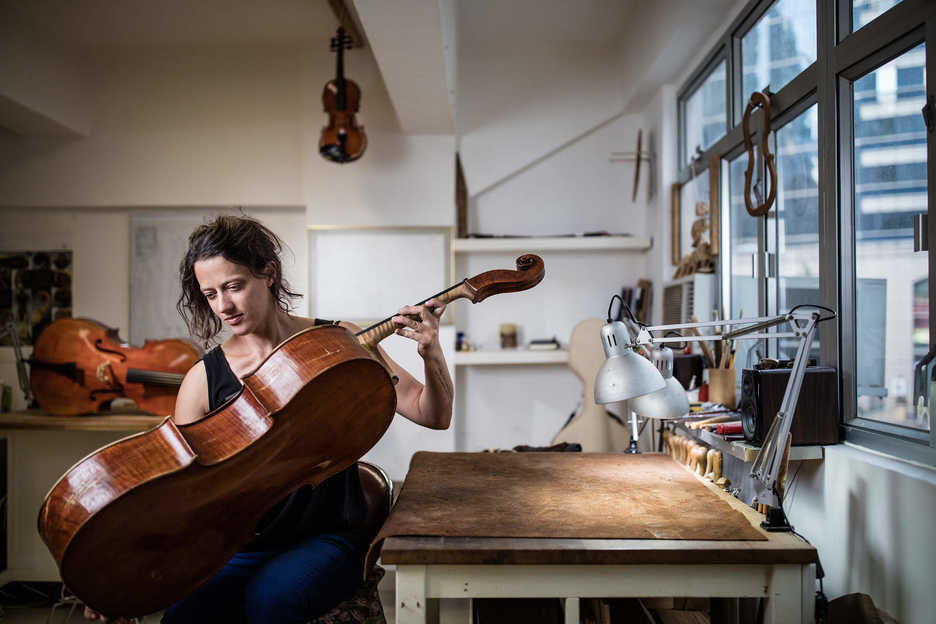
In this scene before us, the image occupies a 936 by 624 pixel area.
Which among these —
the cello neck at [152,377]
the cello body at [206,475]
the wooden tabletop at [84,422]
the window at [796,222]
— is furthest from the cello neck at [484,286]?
the wooden tabletop at [84,422]

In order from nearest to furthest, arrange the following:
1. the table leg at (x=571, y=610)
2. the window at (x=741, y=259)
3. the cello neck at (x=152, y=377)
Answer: the table leg at (x=571, y=610)
the window at (x=741, y=259)
the cello neck at (x=152, y=377)

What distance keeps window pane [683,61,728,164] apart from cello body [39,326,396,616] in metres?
2.55

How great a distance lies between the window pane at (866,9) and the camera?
185 centimetres

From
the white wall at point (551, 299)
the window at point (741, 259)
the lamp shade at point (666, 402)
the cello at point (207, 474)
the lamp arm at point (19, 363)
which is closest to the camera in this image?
the cello at point (207, 474)

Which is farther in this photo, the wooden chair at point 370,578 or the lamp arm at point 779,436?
the wooden chair at point 370,578

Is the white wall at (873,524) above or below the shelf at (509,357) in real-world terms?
below

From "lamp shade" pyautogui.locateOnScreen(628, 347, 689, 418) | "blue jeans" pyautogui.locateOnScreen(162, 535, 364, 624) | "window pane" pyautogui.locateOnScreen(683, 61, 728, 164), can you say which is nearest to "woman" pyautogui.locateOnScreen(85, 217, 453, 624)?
"blue jeans" pyautogui.locateOnScreen(162, 535, 364, 624)

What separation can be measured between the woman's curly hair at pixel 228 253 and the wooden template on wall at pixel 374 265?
2472mm

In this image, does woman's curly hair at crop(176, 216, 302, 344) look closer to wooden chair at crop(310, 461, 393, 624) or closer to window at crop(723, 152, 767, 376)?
wooden chair at crop(310, 461, 393, 624)

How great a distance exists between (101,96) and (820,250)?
4369 mm

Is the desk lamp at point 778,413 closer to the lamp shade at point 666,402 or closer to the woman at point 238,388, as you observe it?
the lamp shade at point 666,402

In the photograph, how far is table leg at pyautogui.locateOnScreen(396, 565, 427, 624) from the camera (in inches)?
50.8

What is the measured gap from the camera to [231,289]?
1.69m

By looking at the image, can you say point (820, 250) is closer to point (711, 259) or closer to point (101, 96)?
point (711, 259)
